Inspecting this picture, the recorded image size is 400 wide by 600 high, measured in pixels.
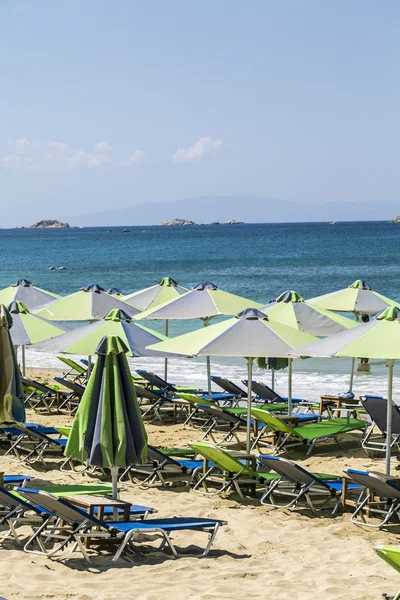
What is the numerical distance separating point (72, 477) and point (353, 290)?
6.14 m

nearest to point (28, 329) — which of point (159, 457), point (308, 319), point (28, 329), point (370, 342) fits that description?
point (28, 329)

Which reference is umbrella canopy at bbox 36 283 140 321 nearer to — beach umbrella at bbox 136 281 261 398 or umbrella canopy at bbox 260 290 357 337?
beach umbrella at bbox 136 281 261 398

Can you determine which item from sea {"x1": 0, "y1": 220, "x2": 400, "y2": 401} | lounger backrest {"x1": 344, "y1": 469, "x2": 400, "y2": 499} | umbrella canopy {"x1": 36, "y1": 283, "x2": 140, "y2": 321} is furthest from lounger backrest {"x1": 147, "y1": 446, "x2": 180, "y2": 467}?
sea {"x1": 0, "y1": 220, "x2": 400, "y2": 401}

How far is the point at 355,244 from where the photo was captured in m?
103

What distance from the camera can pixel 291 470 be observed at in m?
8.08

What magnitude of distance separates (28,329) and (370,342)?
584 centimetres

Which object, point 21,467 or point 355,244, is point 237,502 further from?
point 355,244

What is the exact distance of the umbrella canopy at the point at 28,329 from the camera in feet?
40.9

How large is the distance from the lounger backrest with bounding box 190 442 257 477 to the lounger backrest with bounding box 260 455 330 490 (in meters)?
0.40

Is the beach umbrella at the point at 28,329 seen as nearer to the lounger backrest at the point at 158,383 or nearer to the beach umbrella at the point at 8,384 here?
the lounger backrest at the point at 158,383

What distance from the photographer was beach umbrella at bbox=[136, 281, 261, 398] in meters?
12.8

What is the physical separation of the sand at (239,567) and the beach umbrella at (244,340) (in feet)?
4.80

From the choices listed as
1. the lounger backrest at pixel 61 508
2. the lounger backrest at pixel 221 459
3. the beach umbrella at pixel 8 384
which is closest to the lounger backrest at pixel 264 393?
the lounger backrest at pixel 221 459

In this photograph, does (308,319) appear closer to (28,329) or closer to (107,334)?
(107,334)
